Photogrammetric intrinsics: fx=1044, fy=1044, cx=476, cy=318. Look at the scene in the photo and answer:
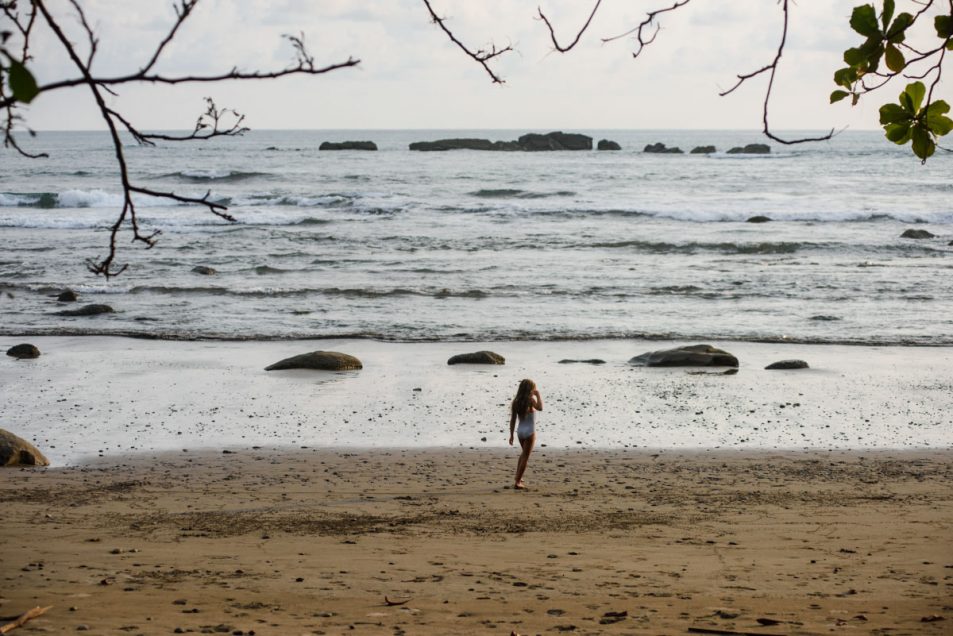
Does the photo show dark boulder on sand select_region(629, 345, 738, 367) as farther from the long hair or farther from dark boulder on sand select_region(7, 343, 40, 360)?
dark boulder on sand select_region(7, 343, 40, 360)

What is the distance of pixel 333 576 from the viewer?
6301mm

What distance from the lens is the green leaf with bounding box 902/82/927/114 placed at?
2730 millimetres

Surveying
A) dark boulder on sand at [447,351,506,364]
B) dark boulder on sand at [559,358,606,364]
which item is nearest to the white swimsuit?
dark boulder on sand at [447,351,506,364]

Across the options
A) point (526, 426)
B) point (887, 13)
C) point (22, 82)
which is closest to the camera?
point (22, 82)

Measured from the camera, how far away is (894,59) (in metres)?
2.78

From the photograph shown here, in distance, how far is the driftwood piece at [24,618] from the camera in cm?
487

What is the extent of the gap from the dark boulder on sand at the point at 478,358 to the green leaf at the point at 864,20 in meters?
11.9

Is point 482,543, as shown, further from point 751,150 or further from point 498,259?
point 751,150

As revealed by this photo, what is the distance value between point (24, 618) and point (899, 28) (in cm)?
448

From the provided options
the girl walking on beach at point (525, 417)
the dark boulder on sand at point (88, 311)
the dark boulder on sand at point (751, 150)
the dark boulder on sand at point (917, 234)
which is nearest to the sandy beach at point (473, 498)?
the girl walking on beach at point (525, 417)

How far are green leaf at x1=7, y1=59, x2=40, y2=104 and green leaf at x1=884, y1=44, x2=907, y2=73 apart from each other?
216cm

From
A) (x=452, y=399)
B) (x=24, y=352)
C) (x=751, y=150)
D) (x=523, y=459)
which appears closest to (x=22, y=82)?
(x=523, y=459)

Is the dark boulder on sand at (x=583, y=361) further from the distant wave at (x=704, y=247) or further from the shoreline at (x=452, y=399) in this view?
the distant wave at (x=704, y=247)

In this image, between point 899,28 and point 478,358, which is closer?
point 899,28
